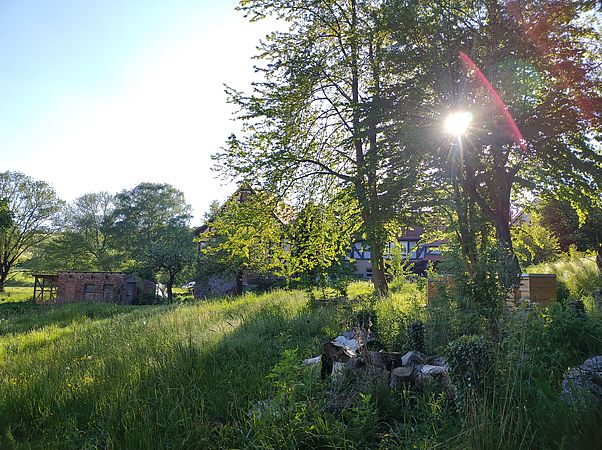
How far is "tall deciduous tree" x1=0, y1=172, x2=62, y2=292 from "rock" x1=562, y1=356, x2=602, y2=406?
1894 inches

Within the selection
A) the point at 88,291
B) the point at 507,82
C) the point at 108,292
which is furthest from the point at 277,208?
the point at 88,291

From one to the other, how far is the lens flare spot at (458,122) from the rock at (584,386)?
7027 millimetres

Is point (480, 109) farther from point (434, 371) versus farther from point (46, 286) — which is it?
point (46, 286)

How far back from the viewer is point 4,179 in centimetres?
3956

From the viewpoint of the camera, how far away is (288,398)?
339 centimetres

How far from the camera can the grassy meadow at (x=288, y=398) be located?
2907 mm

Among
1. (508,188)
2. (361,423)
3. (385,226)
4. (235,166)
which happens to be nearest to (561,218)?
(508,188)

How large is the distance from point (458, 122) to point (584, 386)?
7728mm

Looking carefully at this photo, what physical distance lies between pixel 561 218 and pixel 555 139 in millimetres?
15489

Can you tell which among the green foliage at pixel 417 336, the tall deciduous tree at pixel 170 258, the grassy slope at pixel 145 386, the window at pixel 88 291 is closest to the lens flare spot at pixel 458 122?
the grassy slope at pixel 145 386

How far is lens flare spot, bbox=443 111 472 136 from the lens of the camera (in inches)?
374

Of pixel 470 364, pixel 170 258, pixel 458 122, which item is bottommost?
pixel 470 364

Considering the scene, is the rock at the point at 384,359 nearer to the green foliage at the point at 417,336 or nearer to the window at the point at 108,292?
the green foliage at the point at 417,336

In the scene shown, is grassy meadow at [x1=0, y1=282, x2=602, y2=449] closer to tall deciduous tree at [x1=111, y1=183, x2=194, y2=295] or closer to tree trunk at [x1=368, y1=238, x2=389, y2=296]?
tree trunk at [x1=368, y1=238, x2=389, y2=296]
